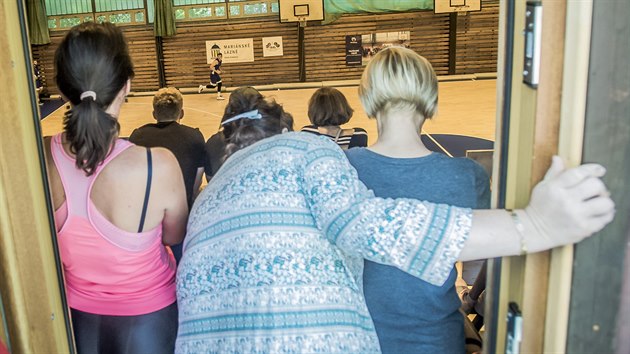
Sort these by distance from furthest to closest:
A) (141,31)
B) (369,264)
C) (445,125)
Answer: (141,31) → (445,125) → (369,264)

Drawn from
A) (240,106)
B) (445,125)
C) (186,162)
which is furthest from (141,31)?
(240,106)

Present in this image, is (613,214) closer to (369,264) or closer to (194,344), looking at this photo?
(369,264)

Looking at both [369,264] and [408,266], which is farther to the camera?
[369,264]

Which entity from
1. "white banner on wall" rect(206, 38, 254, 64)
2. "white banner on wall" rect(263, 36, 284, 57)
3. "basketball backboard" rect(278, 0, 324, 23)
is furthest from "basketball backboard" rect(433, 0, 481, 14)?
"white banner on wall" rect(206, 38, 254, 64)

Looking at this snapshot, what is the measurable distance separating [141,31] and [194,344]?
1540 cm

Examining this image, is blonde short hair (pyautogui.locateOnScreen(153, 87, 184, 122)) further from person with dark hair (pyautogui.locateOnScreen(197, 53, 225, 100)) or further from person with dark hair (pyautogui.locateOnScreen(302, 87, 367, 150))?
person with dark hair (pyautogui.locateOnScreen(197, 53, 225, 100))

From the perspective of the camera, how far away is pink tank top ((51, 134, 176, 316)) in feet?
5.82

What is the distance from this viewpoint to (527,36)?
1129 millimetres

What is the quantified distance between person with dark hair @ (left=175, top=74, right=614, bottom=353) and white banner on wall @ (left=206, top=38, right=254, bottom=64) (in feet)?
48.2

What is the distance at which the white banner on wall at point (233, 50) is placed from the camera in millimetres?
15734

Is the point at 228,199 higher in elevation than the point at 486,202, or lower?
higher

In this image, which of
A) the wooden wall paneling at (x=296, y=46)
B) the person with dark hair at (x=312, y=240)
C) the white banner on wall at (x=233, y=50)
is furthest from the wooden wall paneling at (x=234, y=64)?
the person with dark hair at (x=312, y=240)

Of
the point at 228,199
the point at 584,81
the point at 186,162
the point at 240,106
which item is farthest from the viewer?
the point at 186,162

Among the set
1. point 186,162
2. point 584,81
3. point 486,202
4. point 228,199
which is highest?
point 584,81
